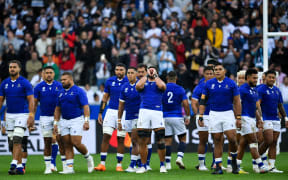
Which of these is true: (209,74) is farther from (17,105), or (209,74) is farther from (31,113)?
(17,105)

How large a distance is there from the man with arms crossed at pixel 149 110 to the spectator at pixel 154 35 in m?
10.2

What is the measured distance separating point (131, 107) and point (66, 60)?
9836mm

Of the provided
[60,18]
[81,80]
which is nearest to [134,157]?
[81,80]

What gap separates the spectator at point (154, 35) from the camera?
81.5 ft

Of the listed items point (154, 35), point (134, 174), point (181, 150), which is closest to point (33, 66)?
point (154, 35)

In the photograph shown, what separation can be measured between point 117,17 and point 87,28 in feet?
5.14

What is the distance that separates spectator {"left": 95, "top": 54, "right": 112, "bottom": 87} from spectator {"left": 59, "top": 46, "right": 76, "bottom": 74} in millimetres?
1276

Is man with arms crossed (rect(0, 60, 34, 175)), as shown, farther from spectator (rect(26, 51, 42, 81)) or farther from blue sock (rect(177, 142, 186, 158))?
spectator (rect(26, 51, 42, 81))

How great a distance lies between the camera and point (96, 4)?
27875 millimetres

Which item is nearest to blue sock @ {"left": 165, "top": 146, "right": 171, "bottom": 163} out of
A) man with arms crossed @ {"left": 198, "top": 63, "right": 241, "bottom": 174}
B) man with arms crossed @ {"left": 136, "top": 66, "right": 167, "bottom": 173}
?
man with arms crossed @ {"left": 136, "top": 66, "right": 167, "bottom": 173}

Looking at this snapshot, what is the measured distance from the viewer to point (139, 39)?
25031 millimetres

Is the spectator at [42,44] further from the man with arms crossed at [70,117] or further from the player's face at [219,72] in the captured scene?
the player's face at [219,72]

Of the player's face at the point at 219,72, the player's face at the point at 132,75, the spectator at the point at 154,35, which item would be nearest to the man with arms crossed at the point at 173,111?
the player's face at the point at 132,75

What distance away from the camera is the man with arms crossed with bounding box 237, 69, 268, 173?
47.6 ft
